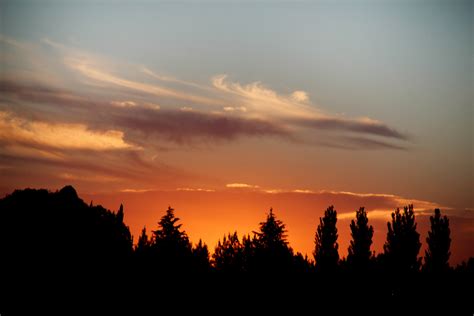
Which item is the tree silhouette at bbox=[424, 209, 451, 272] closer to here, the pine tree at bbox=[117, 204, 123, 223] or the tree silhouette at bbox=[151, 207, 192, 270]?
the tree silhouette at bbox=[151, 207, 192, 270]

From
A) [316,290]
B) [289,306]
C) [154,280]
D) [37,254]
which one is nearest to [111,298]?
[154,280]

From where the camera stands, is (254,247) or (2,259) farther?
(254,247)

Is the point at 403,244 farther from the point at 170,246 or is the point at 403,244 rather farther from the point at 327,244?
the point at 170,246

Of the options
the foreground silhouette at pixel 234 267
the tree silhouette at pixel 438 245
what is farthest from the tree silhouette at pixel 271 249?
the tree silhouette at pixel 438 245

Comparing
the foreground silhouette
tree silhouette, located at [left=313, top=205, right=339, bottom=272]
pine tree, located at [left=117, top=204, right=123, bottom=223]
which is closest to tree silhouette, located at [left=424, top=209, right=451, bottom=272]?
the foreground silhouette

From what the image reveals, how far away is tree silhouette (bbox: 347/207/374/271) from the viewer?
57953mm

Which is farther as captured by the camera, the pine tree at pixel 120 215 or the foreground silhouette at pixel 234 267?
the pine tree at pixel 120 215

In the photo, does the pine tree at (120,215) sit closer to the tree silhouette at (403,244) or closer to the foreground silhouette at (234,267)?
the foreground silhouette at (234,267)

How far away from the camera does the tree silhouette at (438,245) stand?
169 feet

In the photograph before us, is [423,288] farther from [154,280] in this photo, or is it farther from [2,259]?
[2,259]

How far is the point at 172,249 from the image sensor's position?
5819 centimetres

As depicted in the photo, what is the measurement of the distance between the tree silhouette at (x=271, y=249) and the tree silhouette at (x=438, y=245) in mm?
15352

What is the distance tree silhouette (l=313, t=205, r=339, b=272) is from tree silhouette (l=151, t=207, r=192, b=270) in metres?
17.0

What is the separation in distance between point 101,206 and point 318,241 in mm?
34394
